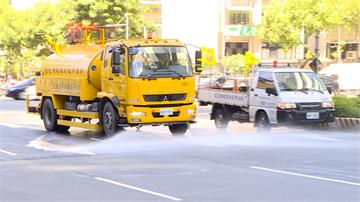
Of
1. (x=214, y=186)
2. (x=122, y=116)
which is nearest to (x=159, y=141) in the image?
(x=122, y=116)

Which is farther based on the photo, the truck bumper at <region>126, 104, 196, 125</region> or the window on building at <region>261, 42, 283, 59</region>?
the window on building at <region>261, 42, 283, 59</region>

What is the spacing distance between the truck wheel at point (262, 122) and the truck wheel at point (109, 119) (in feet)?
13.5

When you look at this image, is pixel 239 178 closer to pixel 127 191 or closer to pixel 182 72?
pixel 127 191

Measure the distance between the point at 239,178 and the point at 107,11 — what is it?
39559mm

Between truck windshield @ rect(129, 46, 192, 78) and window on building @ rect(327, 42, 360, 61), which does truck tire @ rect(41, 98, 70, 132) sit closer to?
truck windshield @ rect(129, 46, 192, 78)

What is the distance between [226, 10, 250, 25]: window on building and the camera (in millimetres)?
72000

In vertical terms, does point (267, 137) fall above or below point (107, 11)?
below

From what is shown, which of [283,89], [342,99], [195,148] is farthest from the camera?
[342,99]

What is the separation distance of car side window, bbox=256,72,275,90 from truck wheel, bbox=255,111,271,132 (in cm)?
74

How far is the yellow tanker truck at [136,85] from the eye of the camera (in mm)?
15977

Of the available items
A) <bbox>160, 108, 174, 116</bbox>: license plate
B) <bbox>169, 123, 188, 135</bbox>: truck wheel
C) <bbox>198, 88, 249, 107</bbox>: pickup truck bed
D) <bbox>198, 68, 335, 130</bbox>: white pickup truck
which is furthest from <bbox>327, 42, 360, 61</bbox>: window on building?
<bbox>160, 108, 174, 116</bbox>: license plate

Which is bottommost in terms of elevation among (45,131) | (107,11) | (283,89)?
(45,131)

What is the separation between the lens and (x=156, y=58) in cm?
1619

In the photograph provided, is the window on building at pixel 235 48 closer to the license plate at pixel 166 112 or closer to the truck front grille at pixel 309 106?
the truck front grille at pixel 309 106
